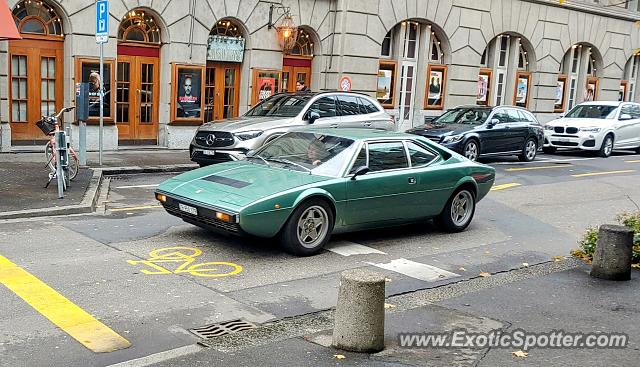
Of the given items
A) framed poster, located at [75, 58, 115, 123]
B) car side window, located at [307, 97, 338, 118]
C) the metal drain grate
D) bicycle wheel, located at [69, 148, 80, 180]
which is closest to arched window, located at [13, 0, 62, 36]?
framed poster, located at [75, 58, 115, 123]

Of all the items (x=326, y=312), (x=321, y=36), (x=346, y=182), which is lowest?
(x=326, y=312)

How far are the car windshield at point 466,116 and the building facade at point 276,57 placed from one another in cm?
346

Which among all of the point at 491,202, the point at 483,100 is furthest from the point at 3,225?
the point at 483,100

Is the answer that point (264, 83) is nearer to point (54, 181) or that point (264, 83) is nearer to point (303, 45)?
point (303, 45)

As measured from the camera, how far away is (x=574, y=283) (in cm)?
770

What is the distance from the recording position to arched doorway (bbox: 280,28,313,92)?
2192 cm

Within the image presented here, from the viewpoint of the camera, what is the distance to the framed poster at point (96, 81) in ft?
55.9

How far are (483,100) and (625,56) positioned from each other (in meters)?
10.9

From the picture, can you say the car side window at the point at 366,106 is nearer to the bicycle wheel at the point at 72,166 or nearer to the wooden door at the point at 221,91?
the wooden door at the point at 221,91

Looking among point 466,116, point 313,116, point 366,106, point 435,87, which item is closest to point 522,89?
point 435,87

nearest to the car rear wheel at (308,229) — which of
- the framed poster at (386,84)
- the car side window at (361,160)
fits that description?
the car side window at (361,160)

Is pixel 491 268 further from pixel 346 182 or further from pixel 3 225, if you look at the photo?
pixel 3 225

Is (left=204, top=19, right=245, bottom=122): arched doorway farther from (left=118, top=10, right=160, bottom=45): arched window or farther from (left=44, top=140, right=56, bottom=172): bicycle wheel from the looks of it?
(left=44, top=140, right=56, bottom=172): bicycle wheel

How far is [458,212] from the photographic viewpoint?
10.3m
